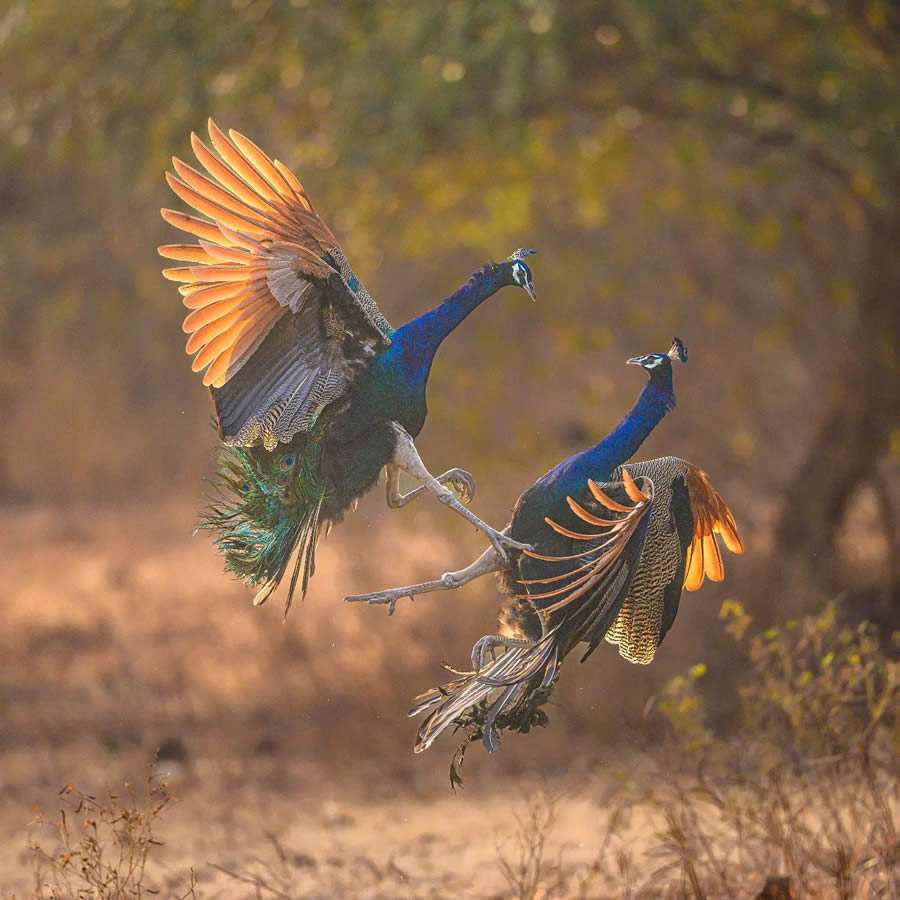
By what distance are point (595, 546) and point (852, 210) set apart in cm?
612

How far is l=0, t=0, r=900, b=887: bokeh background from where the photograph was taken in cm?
614

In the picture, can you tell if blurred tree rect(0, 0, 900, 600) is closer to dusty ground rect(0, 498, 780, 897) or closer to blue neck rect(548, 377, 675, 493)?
dusty ground rect(0, 498, 780, 897)

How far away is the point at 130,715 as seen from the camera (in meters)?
7.75

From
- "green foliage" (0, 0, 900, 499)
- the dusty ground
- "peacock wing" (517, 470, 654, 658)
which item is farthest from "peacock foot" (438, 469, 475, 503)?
"green foliage" (0, 0, 900, 499)

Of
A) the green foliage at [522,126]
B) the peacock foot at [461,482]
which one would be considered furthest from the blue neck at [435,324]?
the green foliage at [522,126]

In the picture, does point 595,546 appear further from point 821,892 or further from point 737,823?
point 821,892

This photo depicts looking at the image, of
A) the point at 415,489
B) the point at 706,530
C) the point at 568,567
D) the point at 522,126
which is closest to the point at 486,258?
the point at 522,126

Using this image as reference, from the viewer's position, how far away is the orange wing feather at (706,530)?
2.60m

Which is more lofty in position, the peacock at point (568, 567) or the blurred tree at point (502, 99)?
the blurred tree at point (502, 99)

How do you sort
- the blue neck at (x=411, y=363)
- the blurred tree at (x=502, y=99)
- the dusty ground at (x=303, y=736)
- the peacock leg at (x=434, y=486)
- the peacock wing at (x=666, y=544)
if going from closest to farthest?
the peacock leg at (x=434, y=486) → the blue neck at (x=411, y=363) → the peacock wing at (x=666, y=544) → the dusty ground at (x=303, y=736) → the blurred tree at (x=502, y=99)

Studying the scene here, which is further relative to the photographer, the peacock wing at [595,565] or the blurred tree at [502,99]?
the blurred tree at [502,99]

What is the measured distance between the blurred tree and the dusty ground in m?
1.89

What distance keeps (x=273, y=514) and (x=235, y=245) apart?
1.68 feet

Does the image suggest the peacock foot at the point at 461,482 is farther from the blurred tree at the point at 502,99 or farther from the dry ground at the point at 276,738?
the blurred tree at the point at 502,99
